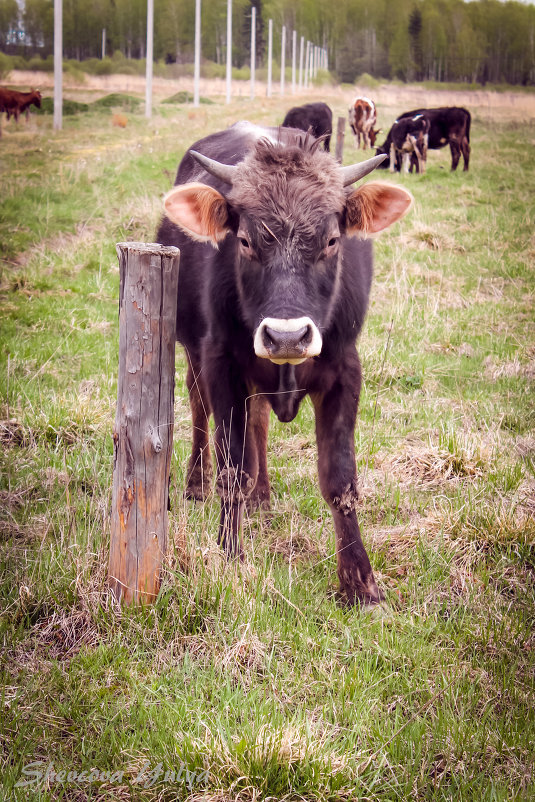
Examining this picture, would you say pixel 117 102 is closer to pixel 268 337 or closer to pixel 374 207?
pixel 374 207

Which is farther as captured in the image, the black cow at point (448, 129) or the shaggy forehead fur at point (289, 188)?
the black cow at point (448, 129)

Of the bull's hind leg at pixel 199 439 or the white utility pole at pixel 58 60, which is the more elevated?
the white utility pole at pixel 58 60

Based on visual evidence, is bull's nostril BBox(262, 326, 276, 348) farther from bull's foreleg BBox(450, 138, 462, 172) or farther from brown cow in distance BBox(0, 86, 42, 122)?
brown cow in distance BBox(0, 86, 42, 122)

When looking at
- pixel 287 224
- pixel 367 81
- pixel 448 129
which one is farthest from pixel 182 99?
pixel 287 224

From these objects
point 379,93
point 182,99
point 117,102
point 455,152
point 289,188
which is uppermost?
point 379,93

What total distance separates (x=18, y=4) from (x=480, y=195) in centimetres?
2004

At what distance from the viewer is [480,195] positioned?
1330 centimetres

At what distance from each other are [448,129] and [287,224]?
1876 cm

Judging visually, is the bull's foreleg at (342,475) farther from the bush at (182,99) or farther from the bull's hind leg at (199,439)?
the bush at (182,99)

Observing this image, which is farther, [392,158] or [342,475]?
[392,158]

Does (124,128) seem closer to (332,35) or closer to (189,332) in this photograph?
(189,332)

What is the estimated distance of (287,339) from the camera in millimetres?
2645

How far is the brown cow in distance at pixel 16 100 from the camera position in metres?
23.9

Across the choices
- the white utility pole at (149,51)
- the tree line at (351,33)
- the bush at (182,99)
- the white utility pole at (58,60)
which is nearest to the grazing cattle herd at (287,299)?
the white utility pole at (58,60)
